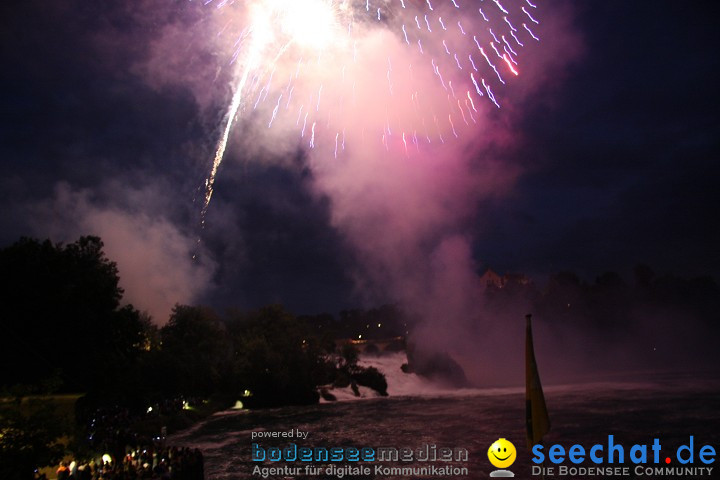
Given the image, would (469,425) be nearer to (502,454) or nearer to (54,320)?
(502,454)

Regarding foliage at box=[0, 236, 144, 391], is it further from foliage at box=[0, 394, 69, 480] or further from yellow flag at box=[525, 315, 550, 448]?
yellow flag at box=[525, 315, 550, 448]

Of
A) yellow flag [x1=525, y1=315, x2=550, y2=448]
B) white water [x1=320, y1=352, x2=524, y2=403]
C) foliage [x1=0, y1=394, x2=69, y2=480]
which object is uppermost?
yellow flag [x1=525, y1=315, x2=550, y2=448]

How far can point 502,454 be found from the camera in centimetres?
2494

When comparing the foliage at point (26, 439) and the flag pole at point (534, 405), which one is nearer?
the flag pole at point (534, 405)

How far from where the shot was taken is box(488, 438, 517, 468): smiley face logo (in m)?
23.7

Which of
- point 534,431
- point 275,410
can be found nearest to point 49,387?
point 534,431

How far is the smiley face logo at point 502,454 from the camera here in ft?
77.8

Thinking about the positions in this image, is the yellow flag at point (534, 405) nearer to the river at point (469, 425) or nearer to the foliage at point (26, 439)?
the foliage at point (26, 439)

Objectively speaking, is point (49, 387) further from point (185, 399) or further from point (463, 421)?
point (185, 399)

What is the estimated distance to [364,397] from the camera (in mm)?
62375

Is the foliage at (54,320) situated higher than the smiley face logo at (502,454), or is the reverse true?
the foliage at (54,320)

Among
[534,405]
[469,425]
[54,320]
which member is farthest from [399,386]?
[534,405]

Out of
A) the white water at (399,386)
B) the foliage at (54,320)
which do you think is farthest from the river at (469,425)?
the foliage at (54,320)

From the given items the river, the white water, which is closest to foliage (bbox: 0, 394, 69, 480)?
the river
